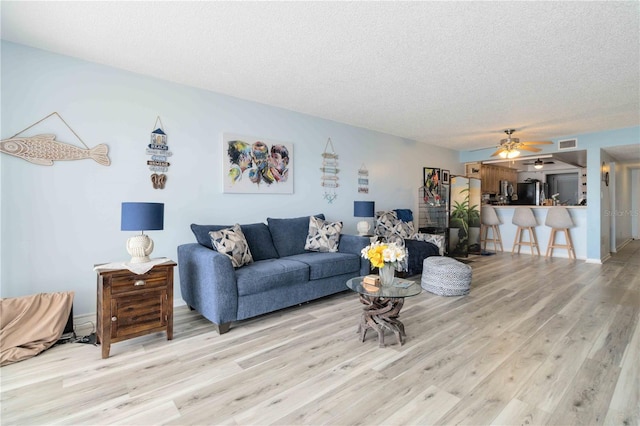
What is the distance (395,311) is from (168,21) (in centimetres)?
278

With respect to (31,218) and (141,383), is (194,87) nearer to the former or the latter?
(31,218)

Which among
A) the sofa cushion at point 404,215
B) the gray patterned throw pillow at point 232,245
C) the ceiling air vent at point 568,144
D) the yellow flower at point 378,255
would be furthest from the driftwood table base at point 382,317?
the ceiling air vent at point 568,144

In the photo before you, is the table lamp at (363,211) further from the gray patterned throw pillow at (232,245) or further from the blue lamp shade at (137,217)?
the blue lamp shade at (137,217)

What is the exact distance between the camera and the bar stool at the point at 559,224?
233 inches

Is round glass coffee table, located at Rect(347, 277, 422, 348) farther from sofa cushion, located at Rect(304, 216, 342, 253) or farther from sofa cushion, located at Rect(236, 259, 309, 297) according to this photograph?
sofa cushion, located at Rect(304, 216, 342, 253)

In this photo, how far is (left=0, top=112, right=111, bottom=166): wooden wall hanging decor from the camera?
252 cm

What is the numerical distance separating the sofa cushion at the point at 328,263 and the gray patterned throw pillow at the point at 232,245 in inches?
24.0

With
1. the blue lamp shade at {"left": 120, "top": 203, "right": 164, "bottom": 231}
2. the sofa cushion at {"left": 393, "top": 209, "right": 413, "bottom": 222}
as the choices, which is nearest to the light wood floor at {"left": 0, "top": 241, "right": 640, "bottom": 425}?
the blue lamp shade at {"left": 120, "top": 203, "right": 164, "bottom": 231}

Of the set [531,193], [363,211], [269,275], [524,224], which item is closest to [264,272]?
[269,275]

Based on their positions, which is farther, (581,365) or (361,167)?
(361,167)

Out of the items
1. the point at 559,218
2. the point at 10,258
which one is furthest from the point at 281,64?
the point at 559,218

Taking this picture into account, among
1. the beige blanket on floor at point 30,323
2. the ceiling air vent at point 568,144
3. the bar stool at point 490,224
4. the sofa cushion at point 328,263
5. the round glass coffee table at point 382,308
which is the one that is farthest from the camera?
the bar stool at point 490,224

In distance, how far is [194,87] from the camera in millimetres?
3436

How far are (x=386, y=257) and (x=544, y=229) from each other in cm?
591
